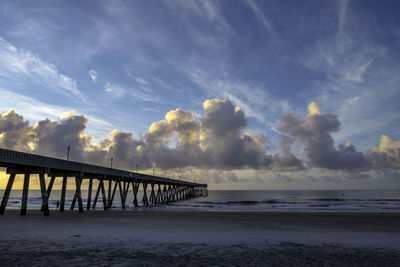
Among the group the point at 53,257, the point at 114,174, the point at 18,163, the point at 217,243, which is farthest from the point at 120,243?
the point at 114,174

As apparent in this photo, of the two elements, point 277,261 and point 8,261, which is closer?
point 8,261

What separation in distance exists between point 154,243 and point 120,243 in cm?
130

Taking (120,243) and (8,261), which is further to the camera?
(120,243)

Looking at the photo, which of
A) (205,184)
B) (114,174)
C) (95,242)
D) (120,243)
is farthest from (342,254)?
(205,184)

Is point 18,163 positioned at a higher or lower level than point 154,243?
Answer: higher

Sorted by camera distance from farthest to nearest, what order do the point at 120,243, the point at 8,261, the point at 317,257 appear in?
1. the point at 120,243
2. the point at 317,257
3. the point at 8,261

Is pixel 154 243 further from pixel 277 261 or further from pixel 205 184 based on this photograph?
pixel 205 184

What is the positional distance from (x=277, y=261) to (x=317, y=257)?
1546 mm

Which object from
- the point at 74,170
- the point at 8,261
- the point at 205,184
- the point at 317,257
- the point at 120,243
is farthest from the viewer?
the point at 205,184

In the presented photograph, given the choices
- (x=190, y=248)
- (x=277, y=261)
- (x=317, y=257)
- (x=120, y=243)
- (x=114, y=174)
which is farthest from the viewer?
(x=114, y=174)

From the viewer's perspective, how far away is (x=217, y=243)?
10328 mm

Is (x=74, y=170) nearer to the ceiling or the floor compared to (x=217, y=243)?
nearer to the ceiling

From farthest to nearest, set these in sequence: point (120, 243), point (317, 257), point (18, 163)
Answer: point (18, 163) < point (120, 243) < point (317, 257)

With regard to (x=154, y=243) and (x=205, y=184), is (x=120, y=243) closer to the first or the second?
(x=154, y=243)
